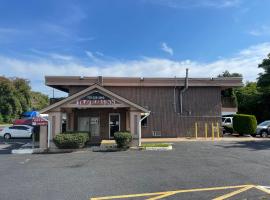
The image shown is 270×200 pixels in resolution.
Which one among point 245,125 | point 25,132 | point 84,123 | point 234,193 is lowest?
point 234,193

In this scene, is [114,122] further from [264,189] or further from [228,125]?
[264,189]

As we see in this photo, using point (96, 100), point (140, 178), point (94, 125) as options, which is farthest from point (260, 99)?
point (140, 178)

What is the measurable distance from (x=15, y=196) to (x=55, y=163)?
7.18 meters

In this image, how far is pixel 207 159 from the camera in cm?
1708

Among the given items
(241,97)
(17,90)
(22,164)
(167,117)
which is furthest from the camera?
(17,90)

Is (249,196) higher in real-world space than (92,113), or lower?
lower

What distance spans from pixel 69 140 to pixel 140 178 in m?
11.9

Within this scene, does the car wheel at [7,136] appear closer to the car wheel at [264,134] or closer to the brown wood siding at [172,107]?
the brown wood siding at [172,107]

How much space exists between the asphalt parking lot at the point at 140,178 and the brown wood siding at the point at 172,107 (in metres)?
15.6

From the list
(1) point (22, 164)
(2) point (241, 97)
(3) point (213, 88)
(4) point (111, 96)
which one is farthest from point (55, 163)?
(2) point (241, 97)

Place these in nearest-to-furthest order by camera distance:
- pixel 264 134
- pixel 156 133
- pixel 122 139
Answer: pixel 122 139 → pixel 156 133 → pixel 264 134

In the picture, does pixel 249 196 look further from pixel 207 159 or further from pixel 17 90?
pixel 17 90

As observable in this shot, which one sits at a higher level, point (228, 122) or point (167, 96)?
point (167, 96)

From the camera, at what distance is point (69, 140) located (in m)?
23.3
